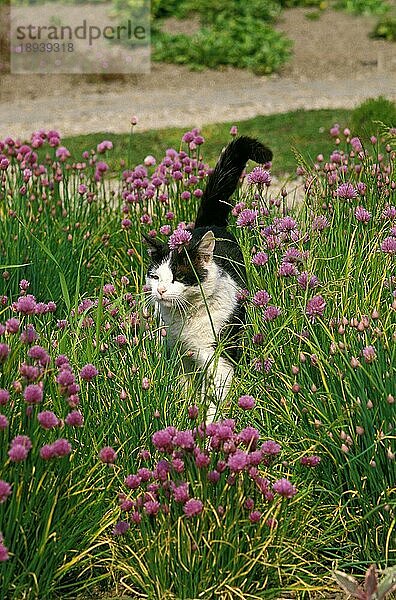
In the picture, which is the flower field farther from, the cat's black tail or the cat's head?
the cat's black tail

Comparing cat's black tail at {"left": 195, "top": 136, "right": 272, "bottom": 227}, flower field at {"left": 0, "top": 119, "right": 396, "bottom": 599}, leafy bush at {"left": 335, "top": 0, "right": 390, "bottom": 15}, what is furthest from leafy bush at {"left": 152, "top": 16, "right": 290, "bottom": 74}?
flower field at {"left": 0, "top": 119, "right": 396, "bottom": 599}

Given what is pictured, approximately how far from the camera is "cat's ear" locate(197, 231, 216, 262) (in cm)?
418

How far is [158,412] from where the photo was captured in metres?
3.26

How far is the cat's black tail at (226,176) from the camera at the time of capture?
4.89 meters

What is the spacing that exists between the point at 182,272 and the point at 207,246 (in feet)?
0.54

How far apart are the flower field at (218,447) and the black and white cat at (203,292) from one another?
0.53 feet

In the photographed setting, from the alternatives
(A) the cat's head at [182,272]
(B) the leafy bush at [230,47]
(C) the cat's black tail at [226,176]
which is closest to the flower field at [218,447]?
(A) the cat's head at [182,272]

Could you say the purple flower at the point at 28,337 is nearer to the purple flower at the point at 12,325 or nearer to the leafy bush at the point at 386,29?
the purple flower at the point at 12,325

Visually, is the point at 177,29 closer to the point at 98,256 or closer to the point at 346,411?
the point at 98,256

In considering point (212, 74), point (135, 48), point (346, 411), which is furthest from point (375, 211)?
point (135, 48)

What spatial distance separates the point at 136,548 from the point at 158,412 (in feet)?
1.51

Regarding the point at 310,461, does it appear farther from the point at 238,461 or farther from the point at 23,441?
the point at 23,441

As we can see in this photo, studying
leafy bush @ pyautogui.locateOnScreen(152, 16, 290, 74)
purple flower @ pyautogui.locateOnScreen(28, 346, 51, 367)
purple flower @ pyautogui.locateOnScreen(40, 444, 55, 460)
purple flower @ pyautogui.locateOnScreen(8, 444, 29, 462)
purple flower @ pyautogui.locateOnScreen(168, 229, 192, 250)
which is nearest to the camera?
purple flower @ pyautogui.locateOnScreen(8, 444, 29, 462)

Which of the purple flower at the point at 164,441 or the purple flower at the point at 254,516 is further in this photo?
the purple flower at the point at 254,516
